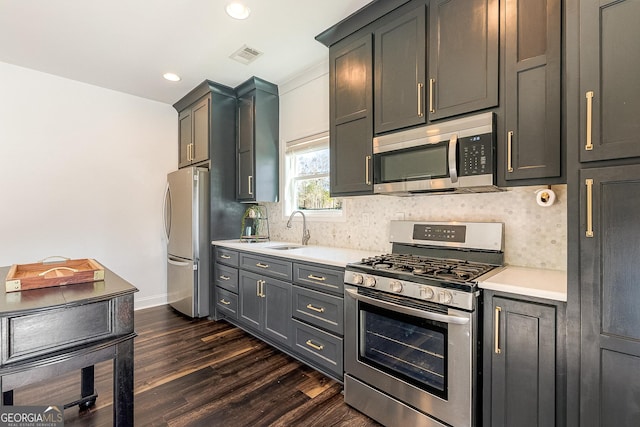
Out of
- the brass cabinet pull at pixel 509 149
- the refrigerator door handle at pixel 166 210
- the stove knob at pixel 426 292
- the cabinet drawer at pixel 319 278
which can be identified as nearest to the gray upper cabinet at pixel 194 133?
the refrigerator door handle at pixel 166 210

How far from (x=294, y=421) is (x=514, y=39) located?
2485 mm

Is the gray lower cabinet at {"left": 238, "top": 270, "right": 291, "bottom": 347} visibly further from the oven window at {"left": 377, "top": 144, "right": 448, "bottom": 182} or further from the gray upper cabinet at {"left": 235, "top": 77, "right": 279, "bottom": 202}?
the oven window at {"left": 377, "top": 144, "right": 448, "bottom": 182}

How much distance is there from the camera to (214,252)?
11.7 ft

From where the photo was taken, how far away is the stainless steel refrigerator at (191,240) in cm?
346

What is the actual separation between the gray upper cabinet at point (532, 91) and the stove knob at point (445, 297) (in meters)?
0.73

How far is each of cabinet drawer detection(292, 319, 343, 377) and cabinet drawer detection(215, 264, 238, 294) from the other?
3.26ft

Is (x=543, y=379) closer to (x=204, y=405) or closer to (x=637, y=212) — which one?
(x=637, y=212)

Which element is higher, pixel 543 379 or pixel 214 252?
pixel 214 252

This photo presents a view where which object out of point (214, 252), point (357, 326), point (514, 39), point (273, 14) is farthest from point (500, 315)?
point (214, 252)

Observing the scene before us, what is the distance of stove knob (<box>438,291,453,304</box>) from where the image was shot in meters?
1.50

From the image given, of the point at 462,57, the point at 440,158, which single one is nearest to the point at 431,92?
the point at 462,57

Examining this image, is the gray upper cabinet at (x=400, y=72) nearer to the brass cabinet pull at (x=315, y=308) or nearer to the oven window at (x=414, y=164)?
the oven window at (x=414, y=164)

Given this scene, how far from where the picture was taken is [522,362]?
1.35m

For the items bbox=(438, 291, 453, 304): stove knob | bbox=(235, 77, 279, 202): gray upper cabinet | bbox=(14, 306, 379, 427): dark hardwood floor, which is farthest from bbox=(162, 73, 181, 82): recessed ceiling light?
bbox=(438, 291, 453, 304): stove knob
